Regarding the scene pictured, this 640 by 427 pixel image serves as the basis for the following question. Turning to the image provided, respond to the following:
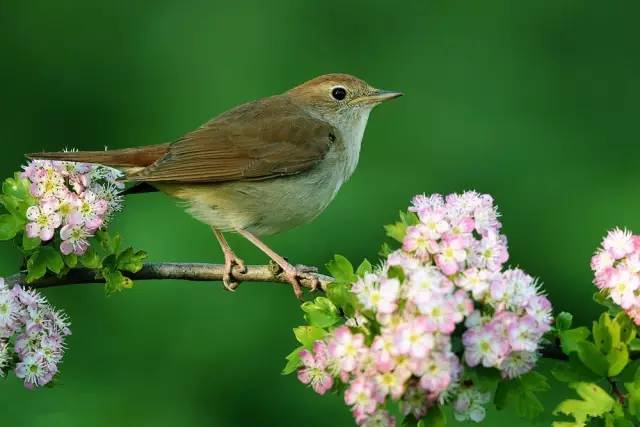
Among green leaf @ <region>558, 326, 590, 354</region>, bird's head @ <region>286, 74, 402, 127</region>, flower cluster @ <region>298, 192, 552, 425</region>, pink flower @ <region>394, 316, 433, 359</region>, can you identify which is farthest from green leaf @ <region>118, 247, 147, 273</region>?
bird's head @ <region>286, 74, 402, 127</region>

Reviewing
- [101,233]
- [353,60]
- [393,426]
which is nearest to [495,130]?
[353,60]

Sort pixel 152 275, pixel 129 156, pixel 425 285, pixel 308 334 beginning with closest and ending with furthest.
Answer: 1. pixel 425 285
2. pixel 308 334
3. pixel 152 275
4. pixel 129 156

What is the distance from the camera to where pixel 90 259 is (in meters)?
3.72

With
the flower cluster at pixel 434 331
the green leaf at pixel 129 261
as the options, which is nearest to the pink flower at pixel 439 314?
the flower cluster at pixel 434 331

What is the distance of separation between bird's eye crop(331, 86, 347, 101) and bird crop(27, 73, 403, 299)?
311 mm

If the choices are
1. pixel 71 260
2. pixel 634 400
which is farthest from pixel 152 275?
pixel 634 400

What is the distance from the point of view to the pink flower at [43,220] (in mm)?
3660

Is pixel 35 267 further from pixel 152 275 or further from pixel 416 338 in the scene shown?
pixel 416 338

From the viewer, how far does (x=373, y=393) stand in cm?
275

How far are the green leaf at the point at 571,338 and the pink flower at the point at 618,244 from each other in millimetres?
260

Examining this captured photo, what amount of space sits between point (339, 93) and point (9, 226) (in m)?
2.56

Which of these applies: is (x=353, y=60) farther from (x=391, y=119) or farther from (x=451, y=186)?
Result: (x=451, y=186)

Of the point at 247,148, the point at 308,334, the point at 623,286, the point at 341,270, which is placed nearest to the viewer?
the point at 623,286

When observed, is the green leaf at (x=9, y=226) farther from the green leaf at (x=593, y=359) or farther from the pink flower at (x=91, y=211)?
the green leaf at (x=593, y=359)
